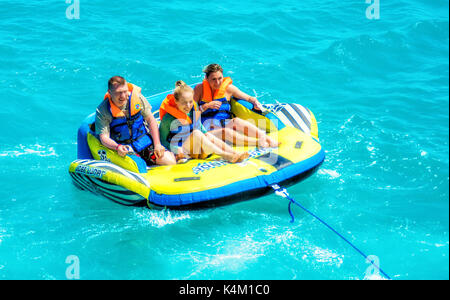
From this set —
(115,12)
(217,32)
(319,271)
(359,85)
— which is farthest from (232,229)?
(115,12)

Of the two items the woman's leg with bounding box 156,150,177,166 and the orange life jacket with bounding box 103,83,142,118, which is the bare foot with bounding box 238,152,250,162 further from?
the orange life jacket with bounding box 103,83,142,118

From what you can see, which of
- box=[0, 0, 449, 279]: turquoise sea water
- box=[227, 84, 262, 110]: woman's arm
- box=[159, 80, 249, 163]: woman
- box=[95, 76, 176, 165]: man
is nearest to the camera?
box=[0, 0, 449, 279]: turquoise sea water

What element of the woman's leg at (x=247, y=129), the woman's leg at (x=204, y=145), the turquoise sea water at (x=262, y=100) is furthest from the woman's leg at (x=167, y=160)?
the woman's leg at (x=247, y=129)

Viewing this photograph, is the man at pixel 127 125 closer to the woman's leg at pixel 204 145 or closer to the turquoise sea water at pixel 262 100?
the woman's leg at pixel 204 145

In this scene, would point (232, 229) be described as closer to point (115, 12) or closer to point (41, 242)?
point (41, 242)

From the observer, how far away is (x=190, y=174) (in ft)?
17.5

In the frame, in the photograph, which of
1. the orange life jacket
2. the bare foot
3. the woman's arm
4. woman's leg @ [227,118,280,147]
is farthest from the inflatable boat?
the woman's arm

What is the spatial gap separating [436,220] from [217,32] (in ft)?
17.1

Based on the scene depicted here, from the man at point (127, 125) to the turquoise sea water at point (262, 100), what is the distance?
61cm

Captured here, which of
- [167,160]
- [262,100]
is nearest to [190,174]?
[167,160]

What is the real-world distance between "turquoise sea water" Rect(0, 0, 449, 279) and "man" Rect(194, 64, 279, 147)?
2.48 ft

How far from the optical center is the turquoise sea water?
500 cm

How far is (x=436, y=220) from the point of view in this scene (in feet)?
17.3

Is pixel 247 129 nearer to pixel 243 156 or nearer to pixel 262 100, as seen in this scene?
pixel 243 156
